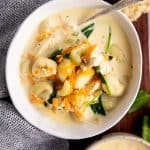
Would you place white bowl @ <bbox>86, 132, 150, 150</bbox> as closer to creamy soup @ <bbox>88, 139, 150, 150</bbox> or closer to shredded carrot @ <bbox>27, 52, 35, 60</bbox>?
creamy soup @ <bbox>88, 139, 150, 150</bbox>

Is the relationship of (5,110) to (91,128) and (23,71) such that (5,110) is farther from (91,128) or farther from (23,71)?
(91,128)

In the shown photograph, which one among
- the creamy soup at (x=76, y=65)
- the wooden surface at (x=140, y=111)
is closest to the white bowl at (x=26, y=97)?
the creamy soup at (x=76, y=65)

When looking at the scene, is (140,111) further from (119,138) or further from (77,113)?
(77,113)

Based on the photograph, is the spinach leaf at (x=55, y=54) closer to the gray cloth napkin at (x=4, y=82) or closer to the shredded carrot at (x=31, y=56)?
the shredded carrot at (x=31, y=56)

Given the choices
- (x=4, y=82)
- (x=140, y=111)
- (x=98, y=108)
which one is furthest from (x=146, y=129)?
(x=4, y=82)

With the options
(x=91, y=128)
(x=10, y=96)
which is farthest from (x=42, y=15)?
(x=91, y=128)

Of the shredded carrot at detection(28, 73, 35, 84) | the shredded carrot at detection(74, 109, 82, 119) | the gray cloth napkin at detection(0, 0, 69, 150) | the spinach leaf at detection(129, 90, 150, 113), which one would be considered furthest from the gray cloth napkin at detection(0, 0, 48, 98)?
the spinach leaf at detection(129, 90, 150, 113)
